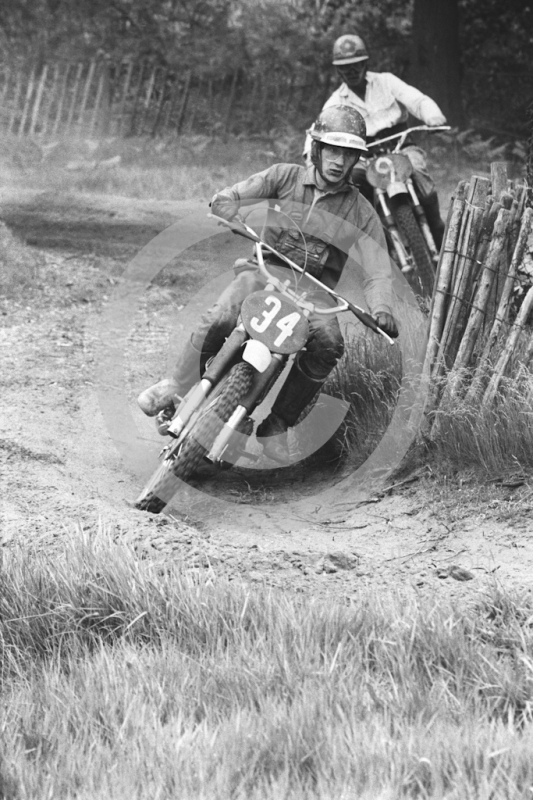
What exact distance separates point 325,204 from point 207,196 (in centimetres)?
720

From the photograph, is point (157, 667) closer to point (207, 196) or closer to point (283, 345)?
point (283, 345)

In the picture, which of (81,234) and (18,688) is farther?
(81,234)

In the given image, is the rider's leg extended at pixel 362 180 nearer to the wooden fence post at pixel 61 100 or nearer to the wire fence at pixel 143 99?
the wire fence at pixel 143 99

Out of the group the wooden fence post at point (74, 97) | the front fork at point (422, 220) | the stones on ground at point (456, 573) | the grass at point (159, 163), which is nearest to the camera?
the stones on ground at point (456, 573)

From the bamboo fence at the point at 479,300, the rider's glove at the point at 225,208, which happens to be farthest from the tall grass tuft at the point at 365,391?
the rider's glove at the point at 225,208

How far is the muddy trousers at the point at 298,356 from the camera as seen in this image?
A: 17.3 feet

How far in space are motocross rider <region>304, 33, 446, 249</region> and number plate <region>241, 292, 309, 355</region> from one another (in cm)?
386

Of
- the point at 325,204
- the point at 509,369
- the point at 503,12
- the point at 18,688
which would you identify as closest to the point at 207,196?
the point at 503,12

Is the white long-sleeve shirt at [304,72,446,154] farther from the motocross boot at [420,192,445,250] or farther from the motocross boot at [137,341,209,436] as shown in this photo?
the motocross boot at [137,341,209,436]

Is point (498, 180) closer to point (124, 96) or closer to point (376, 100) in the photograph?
point (376, 100)

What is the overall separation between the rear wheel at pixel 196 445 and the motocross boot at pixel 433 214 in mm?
4229

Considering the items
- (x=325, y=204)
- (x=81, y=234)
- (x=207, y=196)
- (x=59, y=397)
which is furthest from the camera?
(x=207, y=196)

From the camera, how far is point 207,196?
12.5 m

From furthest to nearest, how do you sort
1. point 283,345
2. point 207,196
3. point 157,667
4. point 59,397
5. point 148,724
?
point 207,196, point 59,397, point 283,345, point 157,667, point 148,724
